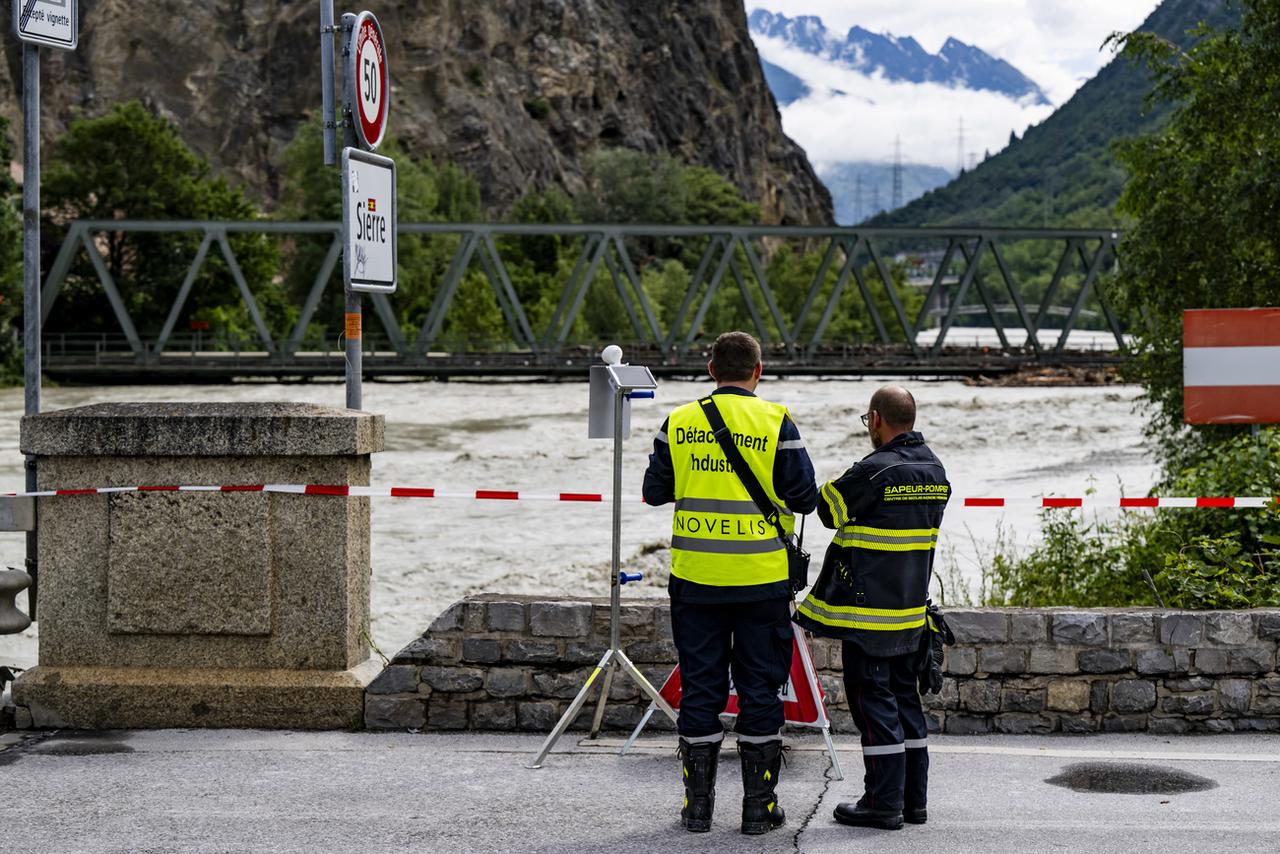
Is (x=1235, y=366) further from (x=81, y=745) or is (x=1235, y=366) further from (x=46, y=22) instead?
(x=46, y=22)

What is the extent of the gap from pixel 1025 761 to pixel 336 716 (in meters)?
2.89

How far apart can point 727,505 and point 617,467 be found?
956 mm

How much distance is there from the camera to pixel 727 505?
17.1ft

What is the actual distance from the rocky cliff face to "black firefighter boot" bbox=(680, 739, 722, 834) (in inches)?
3055

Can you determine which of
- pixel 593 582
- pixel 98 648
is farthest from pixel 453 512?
pixel 98 648

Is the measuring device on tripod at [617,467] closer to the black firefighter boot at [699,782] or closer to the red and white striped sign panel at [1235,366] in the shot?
the black firefighter boot at [699,782]

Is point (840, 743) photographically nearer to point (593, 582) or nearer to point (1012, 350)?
point (593, 582)

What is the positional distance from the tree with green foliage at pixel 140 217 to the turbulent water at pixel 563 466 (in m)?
11.7

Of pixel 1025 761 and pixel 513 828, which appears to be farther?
pixel 1025 761

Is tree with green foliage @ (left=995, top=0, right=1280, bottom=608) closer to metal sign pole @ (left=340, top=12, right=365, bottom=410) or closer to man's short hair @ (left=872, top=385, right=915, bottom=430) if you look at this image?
metal sign pole @ (left=340, top=12, right=365, bottom=410)

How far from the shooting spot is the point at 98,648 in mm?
6984

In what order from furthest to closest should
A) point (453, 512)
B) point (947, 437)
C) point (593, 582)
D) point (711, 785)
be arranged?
1. point (947, 437)
2. point (453, 512)
3. point (593, 582)
4. point (711, 785)

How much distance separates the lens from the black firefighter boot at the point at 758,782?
521cm

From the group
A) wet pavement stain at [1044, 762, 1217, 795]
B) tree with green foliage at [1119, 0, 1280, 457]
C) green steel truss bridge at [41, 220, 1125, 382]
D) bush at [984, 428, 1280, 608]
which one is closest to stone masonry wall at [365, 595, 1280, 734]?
wet pavement stain at [1044, 762, 1217, 795]
